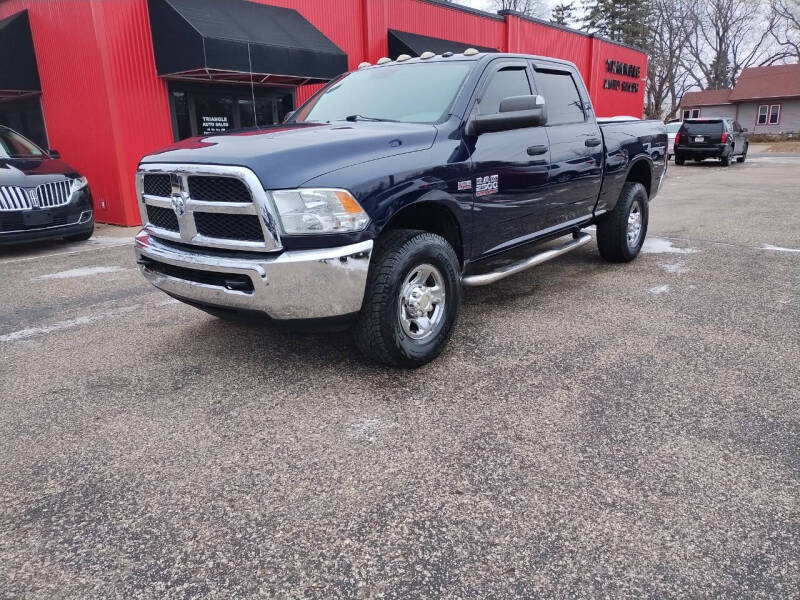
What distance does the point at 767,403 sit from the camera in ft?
10.2

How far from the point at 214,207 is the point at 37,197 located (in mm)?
6021

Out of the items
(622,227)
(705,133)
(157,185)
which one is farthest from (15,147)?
(705,133)

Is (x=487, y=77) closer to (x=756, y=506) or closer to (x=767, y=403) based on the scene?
(x=767, y=403)

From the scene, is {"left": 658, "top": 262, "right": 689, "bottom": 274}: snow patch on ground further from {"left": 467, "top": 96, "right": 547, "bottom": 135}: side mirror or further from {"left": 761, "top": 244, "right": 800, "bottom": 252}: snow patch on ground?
{"left": 467, "top": 96, "right": 547, "bottom": 135}: side mirror

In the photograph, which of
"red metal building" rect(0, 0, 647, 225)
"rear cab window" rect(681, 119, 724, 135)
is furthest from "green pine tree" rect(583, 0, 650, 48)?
"red metal building" rect(0, 0, 647, 225)

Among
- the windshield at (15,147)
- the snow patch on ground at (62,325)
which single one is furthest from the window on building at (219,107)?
the snow patch on ground at (62,325)

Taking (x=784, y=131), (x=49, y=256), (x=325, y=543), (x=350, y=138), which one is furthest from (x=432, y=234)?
(x=784, y=131)

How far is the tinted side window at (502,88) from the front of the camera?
4135 millimetres

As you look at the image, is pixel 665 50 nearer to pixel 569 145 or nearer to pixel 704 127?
Answer: pixel 704 127

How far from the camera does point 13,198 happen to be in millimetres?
7555

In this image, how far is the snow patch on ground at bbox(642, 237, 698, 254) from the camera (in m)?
6.85

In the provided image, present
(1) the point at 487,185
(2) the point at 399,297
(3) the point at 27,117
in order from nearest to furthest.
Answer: (2) the point at 399,297 < (1) the point at 487,185 < (3) the point at 27,117

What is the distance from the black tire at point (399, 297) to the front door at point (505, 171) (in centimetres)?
49

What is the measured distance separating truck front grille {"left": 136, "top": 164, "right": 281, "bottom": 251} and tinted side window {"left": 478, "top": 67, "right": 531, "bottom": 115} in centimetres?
181
